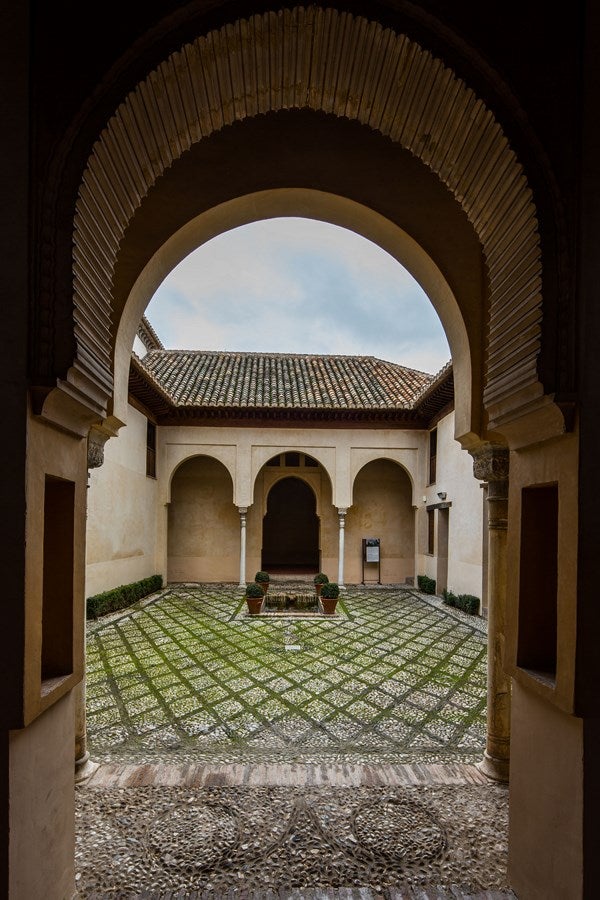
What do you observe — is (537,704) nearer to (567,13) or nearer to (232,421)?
(567,13)

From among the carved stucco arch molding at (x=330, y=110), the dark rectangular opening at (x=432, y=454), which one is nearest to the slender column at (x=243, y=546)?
the dark rectangular opening at (x=432, y=454)

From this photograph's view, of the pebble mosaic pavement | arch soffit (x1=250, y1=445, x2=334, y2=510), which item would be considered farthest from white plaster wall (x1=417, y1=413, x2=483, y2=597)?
arch soffit (x1=250, y1=445, x2=334, y2=510)

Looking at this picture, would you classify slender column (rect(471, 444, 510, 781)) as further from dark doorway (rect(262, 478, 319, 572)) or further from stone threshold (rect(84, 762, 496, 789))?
dark doorway (rect(262, 478, 319, 572))

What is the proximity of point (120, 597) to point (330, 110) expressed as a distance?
10633mm

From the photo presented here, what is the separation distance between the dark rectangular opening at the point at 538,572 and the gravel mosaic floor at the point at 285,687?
103 inches

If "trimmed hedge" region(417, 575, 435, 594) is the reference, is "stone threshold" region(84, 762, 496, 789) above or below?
above

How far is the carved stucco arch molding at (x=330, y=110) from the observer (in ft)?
7.38

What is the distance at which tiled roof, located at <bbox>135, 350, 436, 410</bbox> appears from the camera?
45.5 ft

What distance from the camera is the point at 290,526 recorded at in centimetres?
2123

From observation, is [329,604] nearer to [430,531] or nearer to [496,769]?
[430,531]

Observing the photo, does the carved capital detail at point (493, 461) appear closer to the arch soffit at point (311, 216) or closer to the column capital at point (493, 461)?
the column capital at point (493, 461)

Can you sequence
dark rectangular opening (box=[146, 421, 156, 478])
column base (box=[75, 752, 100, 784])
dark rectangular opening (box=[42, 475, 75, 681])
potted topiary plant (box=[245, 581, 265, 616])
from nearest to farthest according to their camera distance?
dark rectangular opening (box=[42, 475, 75, 681]) → column base (box=[75, 752, 100, 784]) → potted topiary plant (box=[245, 581, 265, 616]) → dark rectangular opening (box=[146, 421, 156, 478])

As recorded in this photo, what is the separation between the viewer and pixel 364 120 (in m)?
2.73

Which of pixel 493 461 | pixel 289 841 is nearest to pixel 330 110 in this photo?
pixel 493 461
